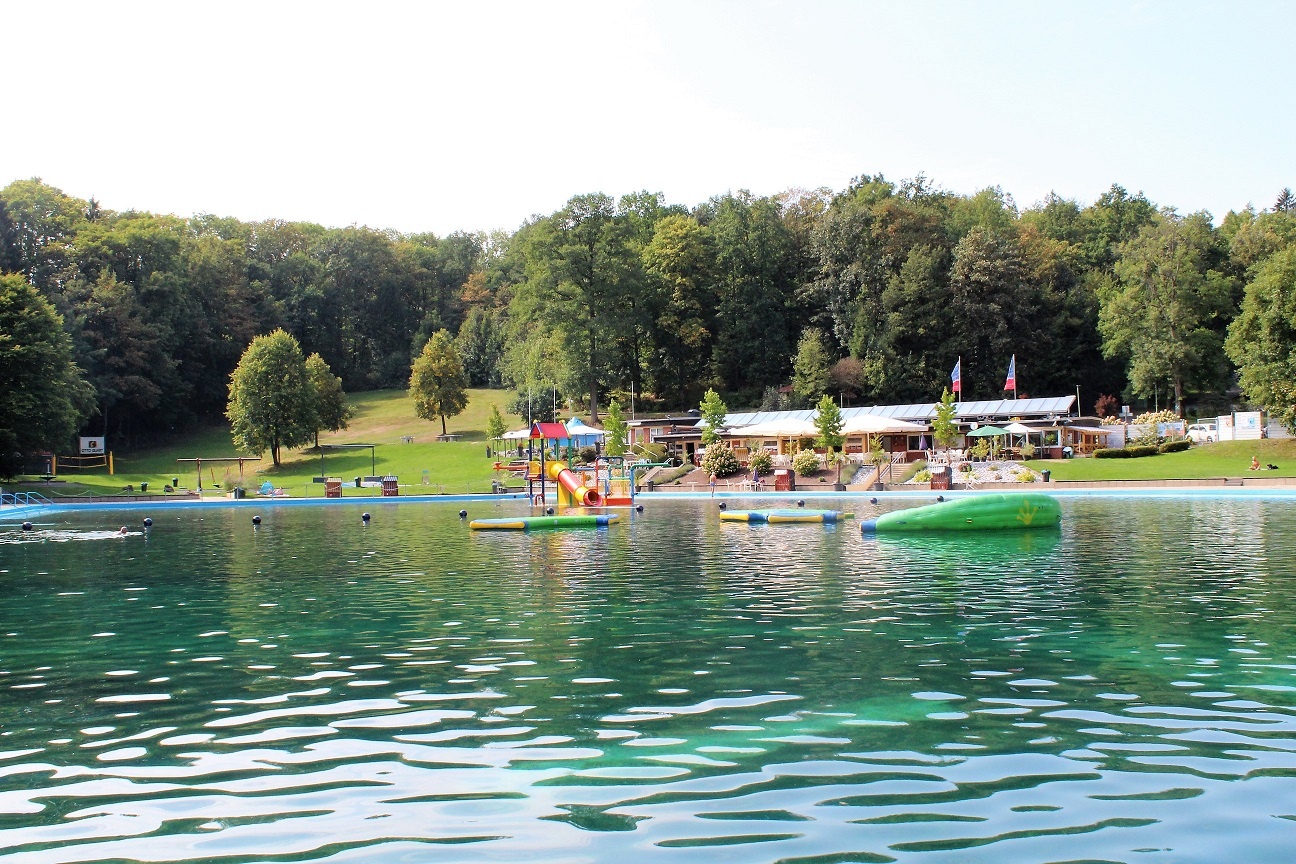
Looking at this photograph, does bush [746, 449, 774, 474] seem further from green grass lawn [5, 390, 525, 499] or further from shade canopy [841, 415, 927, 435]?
green grass lawn [5, 390, 525, 499]

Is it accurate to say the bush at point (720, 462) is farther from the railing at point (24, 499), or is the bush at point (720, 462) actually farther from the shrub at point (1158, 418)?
the railing at point (24, 499)

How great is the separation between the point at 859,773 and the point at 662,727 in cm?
184

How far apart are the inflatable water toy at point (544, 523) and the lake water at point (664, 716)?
1115 cm


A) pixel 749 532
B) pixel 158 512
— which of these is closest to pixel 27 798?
pixel 749 532

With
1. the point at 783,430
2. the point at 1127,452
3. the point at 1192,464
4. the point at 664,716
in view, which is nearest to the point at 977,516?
the point at 664,716

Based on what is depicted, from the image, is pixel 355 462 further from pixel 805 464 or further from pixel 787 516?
pixel 787 516

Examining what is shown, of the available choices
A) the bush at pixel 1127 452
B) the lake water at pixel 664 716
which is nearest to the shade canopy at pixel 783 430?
the bush at pixel 1127 452

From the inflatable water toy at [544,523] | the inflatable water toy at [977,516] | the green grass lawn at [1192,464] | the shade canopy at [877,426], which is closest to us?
the inflatable water toy at [977,516]

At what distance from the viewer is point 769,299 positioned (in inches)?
3241

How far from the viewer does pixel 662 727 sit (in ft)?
27.3

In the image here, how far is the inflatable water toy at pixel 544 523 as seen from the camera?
30.5 metres

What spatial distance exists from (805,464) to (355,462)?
3314 centimetres

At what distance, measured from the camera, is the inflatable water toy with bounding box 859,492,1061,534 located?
2709 cm

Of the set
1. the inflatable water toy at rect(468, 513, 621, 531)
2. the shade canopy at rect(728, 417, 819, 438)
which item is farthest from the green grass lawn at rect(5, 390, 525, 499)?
the inflatable water toy at rect(468, 513, 621, 531)
